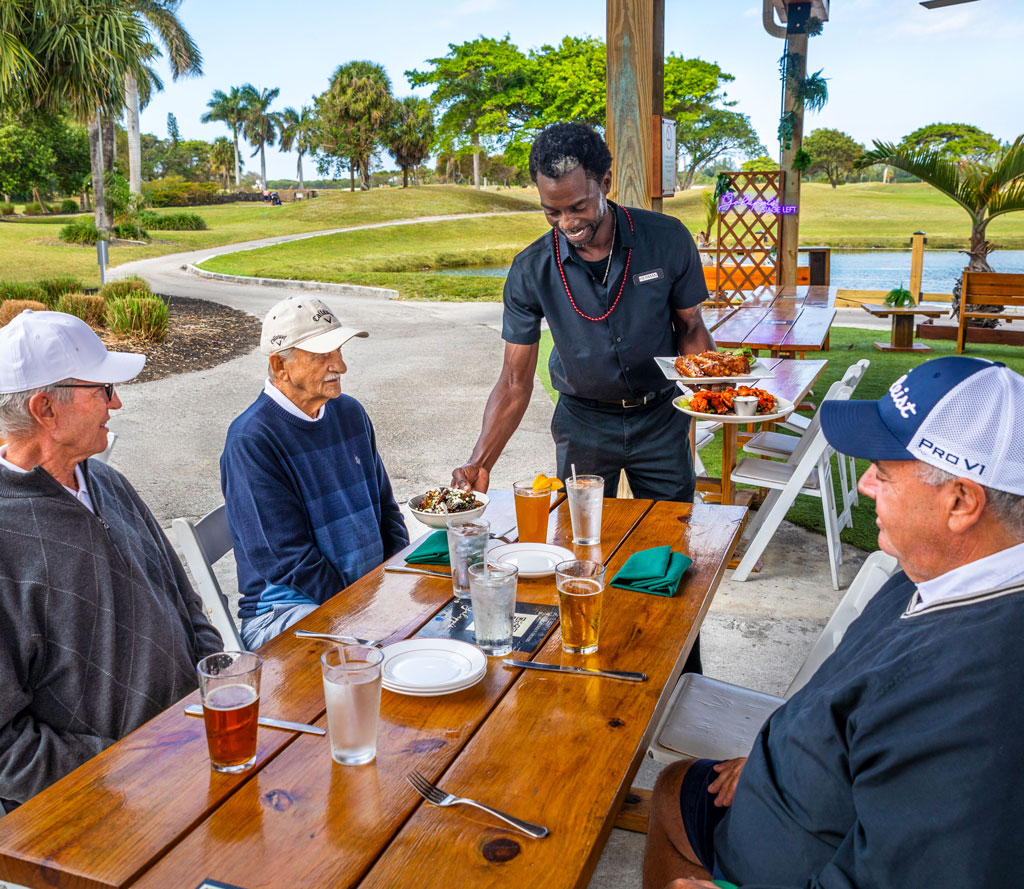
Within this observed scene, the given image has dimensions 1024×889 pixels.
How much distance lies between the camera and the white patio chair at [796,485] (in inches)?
166

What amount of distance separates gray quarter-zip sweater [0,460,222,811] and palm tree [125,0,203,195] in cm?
3724

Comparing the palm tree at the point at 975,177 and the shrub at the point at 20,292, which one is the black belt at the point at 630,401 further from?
the palm tree at the point at 975,177

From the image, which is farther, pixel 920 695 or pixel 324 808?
pixel 324 808

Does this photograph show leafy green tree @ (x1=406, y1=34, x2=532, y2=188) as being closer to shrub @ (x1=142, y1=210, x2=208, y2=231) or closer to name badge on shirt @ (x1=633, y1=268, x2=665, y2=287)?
shrub @ (x1=142, y1=210, x2=208, y2=231)

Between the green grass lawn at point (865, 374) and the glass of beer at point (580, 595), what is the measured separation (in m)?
3.48

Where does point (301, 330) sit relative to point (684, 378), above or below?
above

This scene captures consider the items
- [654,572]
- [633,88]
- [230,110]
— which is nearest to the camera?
[654,572]

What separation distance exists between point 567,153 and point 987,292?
34.7 feet

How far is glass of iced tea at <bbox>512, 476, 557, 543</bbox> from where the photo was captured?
94.5 inches

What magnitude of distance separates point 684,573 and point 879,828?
1.11 metres

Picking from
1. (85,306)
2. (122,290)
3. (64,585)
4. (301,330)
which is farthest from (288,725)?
(122,290)

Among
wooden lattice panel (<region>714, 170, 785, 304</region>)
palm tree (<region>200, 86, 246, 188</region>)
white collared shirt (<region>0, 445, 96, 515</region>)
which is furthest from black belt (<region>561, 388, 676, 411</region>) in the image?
palm tree (<region>200, 86, 246, 188</region>)

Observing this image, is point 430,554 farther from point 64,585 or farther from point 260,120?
point 260,120

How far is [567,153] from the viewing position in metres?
2.89
